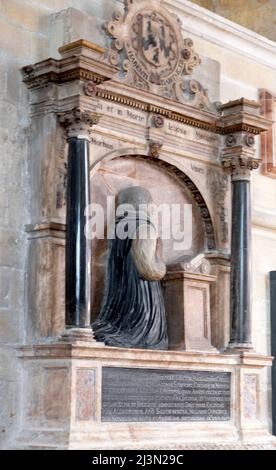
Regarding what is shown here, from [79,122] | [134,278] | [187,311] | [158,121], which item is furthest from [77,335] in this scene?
[158,121]

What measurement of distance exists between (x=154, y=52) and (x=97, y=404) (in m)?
3.30

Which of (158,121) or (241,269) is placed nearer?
(158,121)

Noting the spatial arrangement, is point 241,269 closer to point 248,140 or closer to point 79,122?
point 248,140

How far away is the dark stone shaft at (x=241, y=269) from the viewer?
29.9 feet

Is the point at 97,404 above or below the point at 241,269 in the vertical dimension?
below

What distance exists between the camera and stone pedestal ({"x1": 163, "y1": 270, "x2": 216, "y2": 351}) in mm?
8695

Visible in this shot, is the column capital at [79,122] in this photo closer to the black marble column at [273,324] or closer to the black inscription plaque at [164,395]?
the black inscription plaque at [164,395]

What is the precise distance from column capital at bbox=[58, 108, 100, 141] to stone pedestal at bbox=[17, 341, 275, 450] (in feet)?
5.60

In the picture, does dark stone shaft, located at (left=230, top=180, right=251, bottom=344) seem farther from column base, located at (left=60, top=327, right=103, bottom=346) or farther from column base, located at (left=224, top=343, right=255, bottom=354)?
column base, located at (left=60, top=327, right=103, bottom=346)

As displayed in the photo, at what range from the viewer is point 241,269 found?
30.1ft

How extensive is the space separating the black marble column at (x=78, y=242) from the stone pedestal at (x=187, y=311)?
118 cm

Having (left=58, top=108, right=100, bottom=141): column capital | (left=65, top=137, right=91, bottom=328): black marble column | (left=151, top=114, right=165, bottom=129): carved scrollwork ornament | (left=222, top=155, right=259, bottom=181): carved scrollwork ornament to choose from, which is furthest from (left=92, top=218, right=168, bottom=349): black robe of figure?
(left=222, top=155, right=259, bottom=181): carved scrollwork ornament
